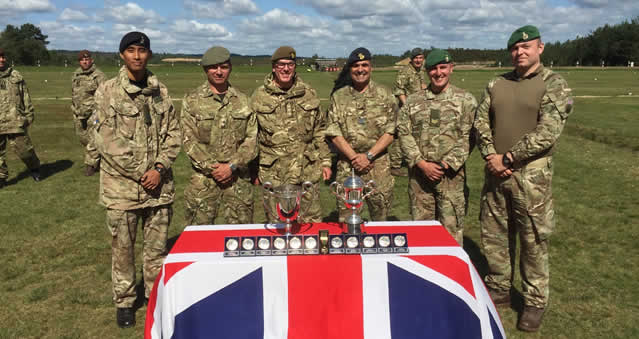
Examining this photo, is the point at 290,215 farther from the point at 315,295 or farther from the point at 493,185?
the point at 493,185

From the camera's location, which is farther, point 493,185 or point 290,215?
point 493,185

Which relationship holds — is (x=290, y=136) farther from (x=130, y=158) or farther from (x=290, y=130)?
(x=130, y=158)

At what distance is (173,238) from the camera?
19.8ft

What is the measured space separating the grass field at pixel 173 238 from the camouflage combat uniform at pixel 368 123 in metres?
1.60

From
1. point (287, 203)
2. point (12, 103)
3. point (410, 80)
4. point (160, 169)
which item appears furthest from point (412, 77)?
point (12, 103)

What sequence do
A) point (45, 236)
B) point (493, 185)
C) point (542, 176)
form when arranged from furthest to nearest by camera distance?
point (45, 236) < point (493, 185) < point (542, 176)

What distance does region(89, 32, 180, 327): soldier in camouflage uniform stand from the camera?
371 centimetres

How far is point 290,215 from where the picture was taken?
10.4 feet

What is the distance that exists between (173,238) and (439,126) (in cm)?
394

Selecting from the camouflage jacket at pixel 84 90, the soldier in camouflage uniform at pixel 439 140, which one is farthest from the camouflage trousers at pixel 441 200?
the camouflage jacket at pixel 84 90

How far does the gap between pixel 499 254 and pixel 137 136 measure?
344 cm

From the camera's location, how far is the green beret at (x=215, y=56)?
4.18 m

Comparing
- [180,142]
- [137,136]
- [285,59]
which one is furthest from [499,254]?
[137,136]

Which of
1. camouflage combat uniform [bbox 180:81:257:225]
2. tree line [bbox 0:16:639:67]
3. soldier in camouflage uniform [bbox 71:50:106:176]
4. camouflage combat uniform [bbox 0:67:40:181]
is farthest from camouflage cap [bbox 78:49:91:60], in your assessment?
tree line [bbox 0:16:639:67]
